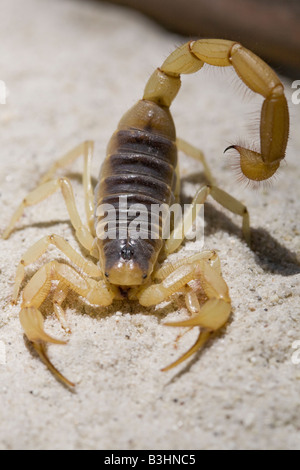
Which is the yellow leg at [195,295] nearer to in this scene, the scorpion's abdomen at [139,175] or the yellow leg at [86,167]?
the scorpion's abdomen at [139,175]

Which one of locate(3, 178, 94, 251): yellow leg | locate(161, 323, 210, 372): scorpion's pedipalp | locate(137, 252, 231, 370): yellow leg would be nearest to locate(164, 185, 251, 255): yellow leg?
locate(137, 252, 231, 370): yellow leg

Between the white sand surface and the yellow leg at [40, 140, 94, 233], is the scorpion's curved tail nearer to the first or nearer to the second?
the white sand surface

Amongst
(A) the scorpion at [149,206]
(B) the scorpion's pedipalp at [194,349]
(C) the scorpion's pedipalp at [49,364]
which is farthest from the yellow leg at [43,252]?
(B) the scorpion's pedipalp at [194,349]

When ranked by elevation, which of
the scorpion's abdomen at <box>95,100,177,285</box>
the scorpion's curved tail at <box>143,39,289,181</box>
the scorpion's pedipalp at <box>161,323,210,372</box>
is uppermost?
the scorpion's curved tail at <box>143,39,289,181</box>

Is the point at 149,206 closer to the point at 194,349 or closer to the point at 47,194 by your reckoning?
the point at 47,194

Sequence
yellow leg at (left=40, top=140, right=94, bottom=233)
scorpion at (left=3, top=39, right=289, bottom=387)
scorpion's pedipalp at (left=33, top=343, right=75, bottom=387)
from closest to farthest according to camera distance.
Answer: scorpion's pedipalp at (left=33, top=343, right=75, bottom=387) → scorpion at (left=3, top=39, right=289, bottom=387) → yellow leg at (left=40, top=140, right=94, bottom=233)

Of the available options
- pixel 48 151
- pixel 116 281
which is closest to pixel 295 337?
pixel 116 281
